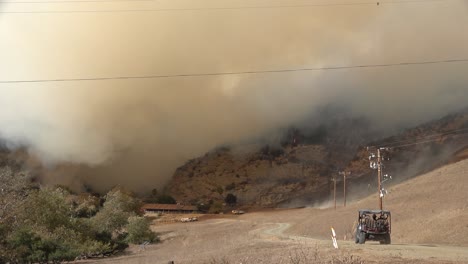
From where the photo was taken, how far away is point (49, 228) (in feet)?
156

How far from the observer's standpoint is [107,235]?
6406 centimetres

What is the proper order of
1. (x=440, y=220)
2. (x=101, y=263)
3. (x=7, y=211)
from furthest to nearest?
(x=440, y=220) < (x=101, y=263) < (x=7, y=211)

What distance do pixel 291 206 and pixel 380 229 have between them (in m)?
117

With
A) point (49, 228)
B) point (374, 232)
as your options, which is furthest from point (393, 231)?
point (49, 228)

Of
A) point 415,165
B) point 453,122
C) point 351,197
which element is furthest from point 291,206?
point 453,122

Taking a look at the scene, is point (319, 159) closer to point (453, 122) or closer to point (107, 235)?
point (453, 122)

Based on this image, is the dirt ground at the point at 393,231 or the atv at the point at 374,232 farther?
the dirt ground at the point at 393,231

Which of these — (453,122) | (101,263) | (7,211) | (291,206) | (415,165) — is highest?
(453,122)

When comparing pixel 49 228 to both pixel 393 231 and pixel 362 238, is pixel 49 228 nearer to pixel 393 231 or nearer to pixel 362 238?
pixel 362 238

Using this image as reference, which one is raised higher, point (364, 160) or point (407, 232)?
point (364, 160)

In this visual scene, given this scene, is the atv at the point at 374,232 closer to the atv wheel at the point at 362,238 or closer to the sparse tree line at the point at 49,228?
the atv wheel at the point at 362,238

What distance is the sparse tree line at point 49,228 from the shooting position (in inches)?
1383

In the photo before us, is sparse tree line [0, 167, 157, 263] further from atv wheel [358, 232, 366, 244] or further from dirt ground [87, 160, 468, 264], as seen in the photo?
atv wheel [358, 232, 366, 244]

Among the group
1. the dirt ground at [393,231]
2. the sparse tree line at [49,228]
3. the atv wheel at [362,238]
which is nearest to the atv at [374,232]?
the atv wheel at [362,238]
